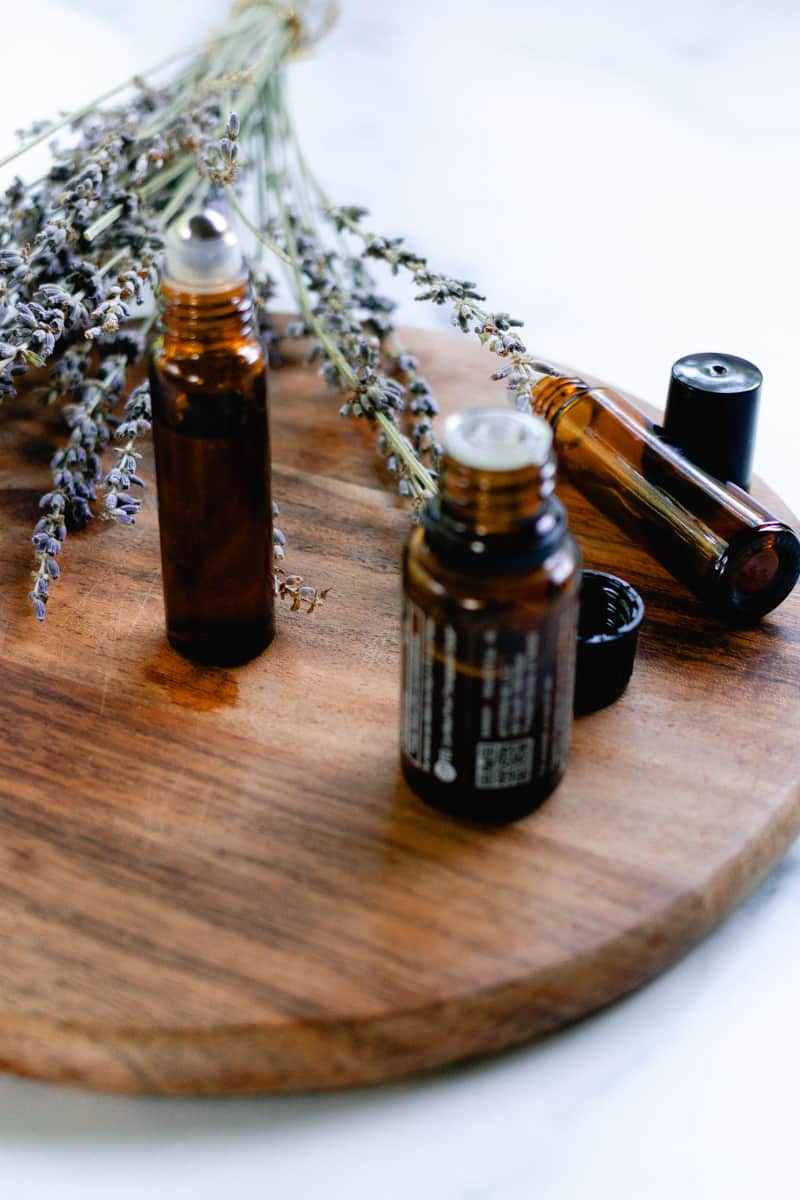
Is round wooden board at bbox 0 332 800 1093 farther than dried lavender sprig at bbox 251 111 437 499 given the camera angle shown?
No

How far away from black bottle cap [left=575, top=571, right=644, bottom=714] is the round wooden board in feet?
0.06

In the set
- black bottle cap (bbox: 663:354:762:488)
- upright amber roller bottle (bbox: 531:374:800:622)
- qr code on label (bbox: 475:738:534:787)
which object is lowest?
qr code on label (bbox: 475:738:534:787)

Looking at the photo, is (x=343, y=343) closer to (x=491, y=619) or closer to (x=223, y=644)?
(x=223, y=644)

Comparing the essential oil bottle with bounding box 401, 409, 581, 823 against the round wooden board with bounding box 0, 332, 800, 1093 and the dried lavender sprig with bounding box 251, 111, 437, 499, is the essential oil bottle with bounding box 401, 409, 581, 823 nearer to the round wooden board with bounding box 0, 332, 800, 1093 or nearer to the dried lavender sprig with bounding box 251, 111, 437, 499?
the round wooden board with bounding box 0, 332, 800, 1093

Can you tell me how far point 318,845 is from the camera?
0.85 m

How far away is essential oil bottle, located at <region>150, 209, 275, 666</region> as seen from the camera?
33.4 inches

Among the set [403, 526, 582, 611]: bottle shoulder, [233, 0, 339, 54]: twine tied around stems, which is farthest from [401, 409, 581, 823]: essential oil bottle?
[233, 0, 339, 54]: twine tied around stems

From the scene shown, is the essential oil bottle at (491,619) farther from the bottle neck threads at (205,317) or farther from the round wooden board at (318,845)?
the bottle neck threads at (205,317)

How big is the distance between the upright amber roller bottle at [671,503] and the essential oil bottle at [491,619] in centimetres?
24

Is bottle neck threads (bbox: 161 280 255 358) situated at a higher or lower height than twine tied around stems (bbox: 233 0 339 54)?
lower

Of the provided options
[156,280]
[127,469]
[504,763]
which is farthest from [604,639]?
[156,280]

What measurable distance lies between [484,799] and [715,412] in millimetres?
385

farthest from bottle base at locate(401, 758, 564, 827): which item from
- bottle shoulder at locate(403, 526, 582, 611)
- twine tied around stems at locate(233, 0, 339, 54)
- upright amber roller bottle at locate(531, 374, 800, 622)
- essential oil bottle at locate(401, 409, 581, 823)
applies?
twine tied around stems at locate(233, 0, 339, 54)

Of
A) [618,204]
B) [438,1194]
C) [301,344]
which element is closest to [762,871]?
[438,1194]
